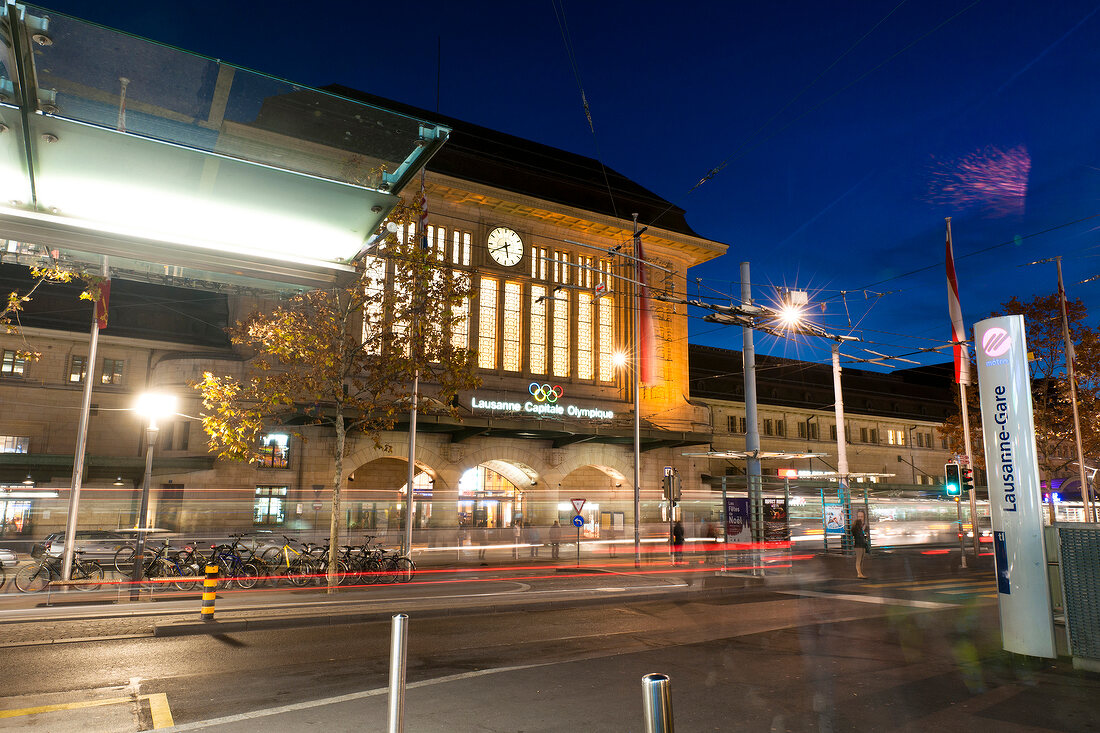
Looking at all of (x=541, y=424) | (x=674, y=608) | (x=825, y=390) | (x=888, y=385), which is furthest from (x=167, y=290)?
(x=888, y=385)

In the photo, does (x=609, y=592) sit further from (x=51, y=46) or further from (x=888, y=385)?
(x=888, y=385)

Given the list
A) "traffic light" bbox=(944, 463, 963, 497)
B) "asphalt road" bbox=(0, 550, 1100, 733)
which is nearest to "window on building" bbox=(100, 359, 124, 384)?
"asphalt road" bbox=(0, 550, 1100, 733)

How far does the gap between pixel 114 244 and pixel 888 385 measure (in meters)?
69.2

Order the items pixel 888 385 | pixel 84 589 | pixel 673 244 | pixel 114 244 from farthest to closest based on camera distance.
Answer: pixel 888 385, pixel 673 244, pixel 84 589, pixel 114 244

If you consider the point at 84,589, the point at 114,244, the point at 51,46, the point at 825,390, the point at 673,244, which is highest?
the point at 673,244

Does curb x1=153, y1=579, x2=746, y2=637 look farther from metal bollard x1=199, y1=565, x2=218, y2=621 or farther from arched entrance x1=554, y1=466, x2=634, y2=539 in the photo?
arched entrance x1=554, y1=466, x2=634, y2=539

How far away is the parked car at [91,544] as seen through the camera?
69.8 ft

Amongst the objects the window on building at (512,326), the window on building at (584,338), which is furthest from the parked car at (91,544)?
the window on building at (584,338)

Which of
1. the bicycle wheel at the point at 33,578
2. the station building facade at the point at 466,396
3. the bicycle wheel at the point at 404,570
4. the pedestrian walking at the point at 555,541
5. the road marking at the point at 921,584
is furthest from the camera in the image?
the pedestrian walking at the point at 555,541

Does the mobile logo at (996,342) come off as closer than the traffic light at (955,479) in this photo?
Yes

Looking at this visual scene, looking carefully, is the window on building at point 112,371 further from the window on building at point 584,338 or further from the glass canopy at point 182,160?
the glass canopy at point 182,160

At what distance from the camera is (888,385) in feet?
211

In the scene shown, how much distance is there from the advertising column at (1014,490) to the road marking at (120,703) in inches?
409

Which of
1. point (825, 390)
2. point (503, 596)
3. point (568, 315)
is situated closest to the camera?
Result: point (503, 596)
